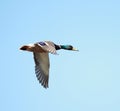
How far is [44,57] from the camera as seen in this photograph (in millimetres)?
18094

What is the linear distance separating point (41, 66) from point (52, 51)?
303cm

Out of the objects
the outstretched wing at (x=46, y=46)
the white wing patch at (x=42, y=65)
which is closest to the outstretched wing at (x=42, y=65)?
the white wing patch at (x=42, y=65)

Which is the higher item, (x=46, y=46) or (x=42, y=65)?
(x=46, y=46)

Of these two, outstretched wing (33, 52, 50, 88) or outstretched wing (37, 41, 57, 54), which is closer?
outstretched wing (37, 41, 57, 54)

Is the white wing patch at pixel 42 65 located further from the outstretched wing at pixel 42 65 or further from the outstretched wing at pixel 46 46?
the outstretched wing at pixel 46 46

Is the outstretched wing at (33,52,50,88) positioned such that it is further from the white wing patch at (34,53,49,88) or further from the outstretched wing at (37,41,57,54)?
the outstretched wing at (37,41,57,54)

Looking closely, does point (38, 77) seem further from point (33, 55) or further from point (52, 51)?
point (52, 51)

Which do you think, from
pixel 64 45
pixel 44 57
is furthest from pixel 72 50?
pixel 44 57

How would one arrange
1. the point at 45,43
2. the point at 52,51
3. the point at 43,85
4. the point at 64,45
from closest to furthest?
the point at 52,51 → the point at 45,43 → the point at 43,85 → the point at 64,45

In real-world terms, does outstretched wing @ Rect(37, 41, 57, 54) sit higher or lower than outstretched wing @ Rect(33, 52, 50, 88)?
higher

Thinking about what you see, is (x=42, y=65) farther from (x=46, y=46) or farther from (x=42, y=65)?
(x=46, y=46)

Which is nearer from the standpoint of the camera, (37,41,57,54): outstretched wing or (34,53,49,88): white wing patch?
(37,41,57,54): outstretched wing

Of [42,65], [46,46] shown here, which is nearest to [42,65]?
[42,65]

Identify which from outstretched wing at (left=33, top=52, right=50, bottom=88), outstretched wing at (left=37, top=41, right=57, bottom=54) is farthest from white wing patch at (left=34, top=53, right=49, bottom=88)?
outstretched wing at (left=37, top=41, right=57, bottom=54)
